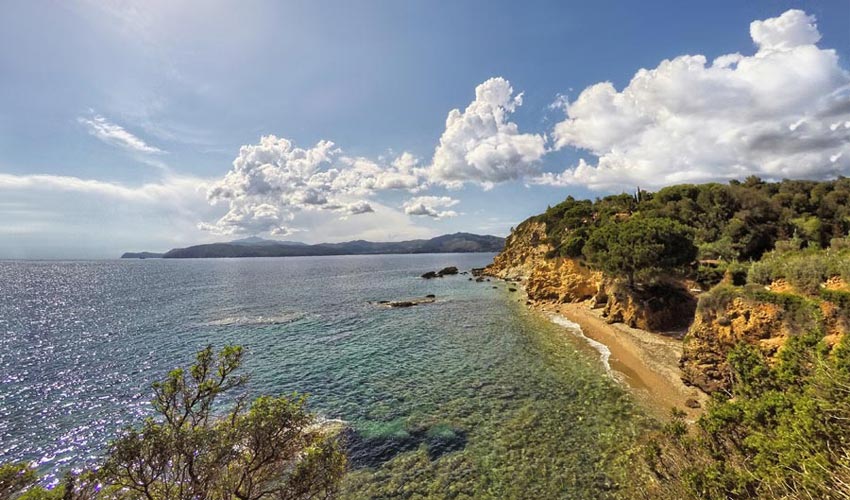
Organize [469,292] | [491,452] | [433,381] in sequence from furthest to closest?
1. [469,292]
2. [433,381]
3. [491,452]

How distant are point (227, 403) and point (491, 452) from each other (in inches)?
703

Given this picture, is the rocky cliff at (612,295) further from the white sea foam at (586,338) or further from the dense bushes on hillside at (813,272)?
the dense bushes on hillside at (813,272)

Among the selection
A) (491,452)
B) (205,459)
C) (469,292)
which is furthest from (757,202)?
(205,459)

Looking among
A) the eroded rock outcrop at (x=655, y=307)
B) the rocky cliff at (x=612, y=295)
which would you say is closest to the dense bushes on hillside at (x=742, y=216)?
the rocky cliff at (x=612, y=295)

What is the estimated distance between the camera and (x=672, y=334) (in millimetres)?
31844

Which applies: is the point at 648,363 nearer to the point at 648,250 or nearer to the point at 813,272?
the point at 813,272

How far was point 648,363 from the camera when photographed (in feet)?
86.5

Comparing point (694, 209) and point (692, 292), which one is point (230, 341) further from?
point (694, 209)

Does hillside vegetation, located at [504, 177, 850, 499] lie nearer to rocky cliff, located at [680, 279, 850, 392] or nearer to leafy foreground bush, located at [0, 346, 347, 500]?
rocky cliff, located at [680, 279, 850, 392]

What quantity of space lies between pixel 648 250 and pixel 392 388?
27.7m

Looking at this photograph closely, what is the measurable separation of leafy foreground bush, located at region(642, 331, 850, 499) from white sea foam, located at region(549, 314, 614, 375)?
1381 cm

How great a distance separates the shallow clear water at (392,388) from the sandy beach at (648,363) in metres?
1.75

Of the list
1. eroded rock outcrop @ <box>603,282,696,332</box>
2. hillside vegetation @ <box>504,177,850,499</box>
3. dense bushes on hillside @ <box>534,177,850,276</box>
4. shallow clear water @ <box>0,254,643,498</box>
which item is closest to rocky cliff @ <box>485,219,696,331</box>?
eroded rock outcrop @ <box>603,282,696,332</box>

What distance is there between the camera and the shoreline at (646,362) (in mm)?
20516
